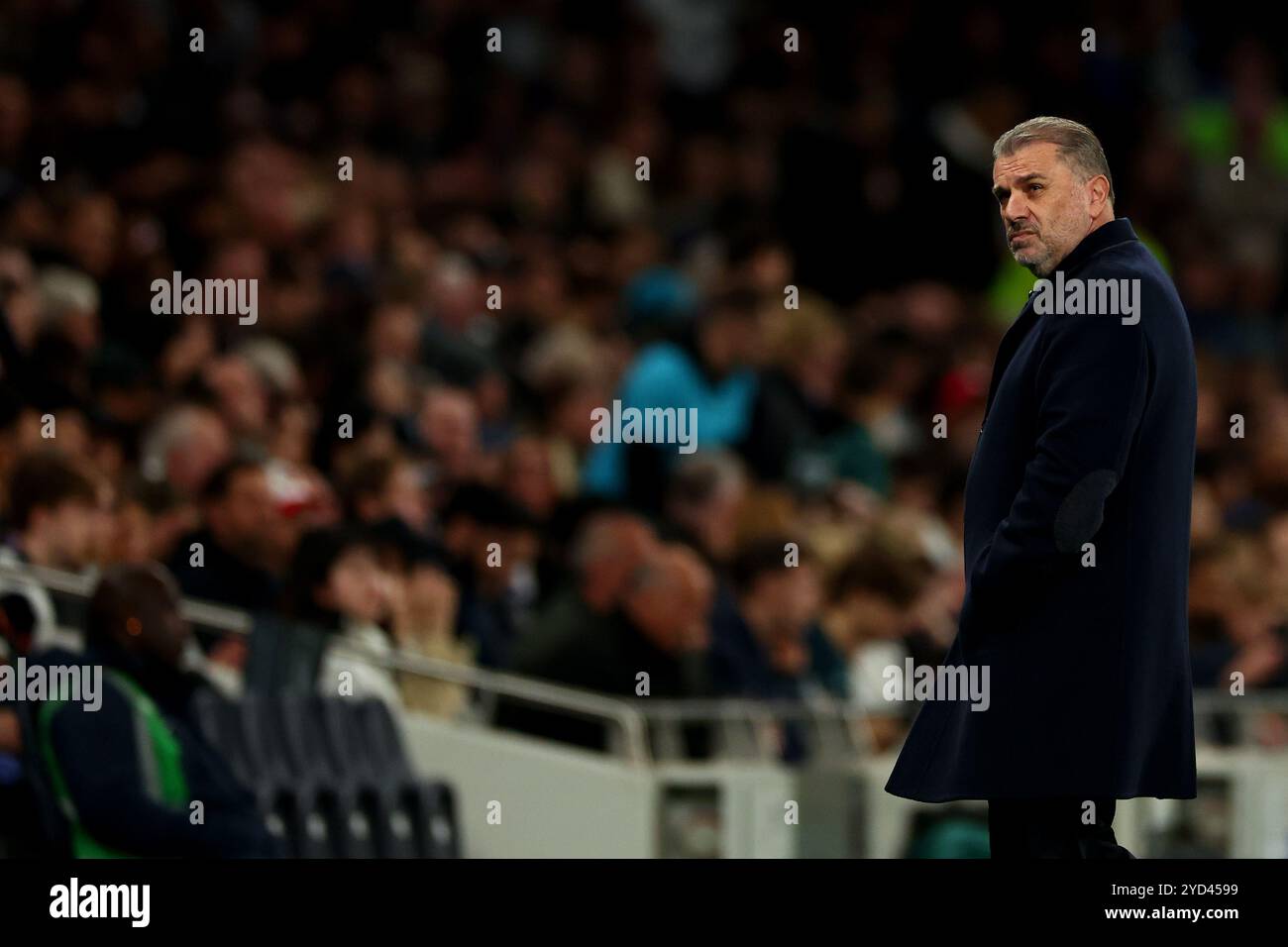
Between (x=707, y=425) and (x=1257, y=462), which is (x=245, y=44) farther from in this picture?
(x=1257, y=462)

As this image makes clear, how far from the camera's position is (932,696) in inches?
184

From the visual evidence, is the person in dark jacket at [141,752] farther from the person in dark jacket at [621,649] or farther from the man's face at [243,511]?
the person in dark jacket at [621,649]

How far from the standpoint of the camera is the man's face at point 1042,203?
455cm

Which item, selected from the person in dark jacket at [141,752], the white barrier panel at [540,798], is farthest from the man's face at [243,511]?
the person in dark jacket at [141,752]

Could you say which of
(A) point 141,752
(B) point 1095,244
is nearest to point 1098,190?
(B) point 1095,244

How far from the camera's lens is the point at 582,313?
1166 centimetres

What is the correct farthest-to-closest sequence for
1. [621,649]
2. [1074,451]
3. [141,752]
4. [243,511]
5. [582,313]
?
[582,313], [621,649], [243,511], [141,752], [1074,451]

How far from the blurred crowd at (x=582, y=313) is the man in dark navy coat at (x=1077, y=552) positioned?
9.50ft

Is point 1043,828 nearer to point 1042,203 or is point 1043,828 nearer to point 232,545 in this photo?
A: point 1042,203

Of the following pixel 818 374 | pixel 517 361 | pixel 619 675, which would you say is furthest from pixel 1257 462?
pixel 619 675

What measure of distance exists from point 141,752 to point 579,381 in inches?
198

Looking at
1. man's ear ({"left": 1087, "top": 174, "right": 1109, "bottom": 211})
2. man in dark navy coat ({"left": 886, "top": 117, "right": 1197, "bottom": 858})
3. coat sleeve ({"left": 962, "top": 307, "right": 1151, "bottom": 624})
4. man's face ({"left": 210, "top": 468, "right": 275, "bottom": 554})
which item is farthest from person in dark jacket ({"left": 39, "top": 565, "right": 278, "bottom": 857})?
man's ear ({"left": 1087, "top": 174, "right": 1109, "bottom": 211})

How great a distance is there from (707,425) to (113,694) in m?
5.20
